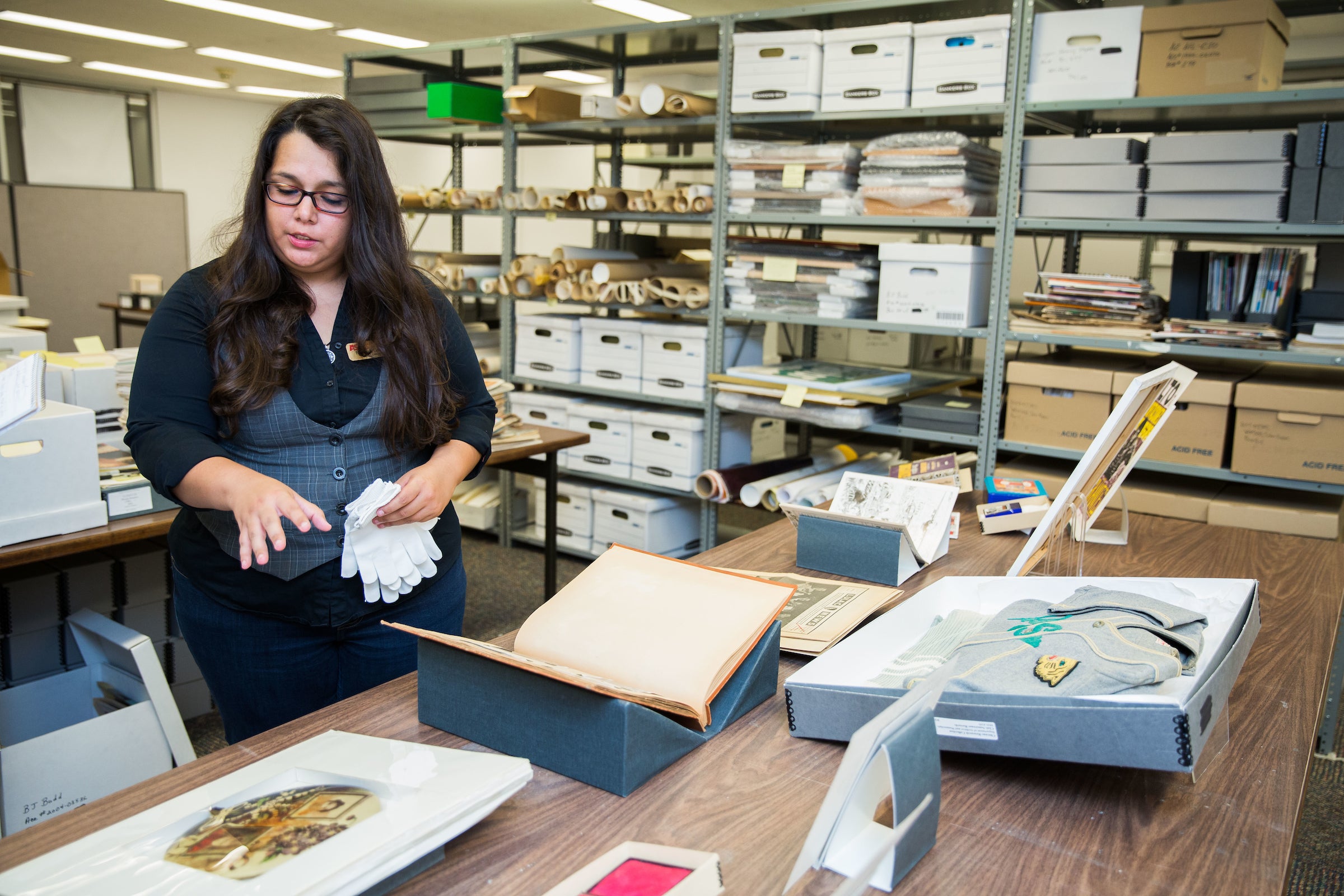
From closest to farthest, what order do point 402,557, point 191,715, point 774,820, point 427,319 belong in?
point 774,820, point 402,557, point 427,319, point 191,715

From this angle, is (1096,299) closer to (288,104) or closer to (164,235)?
(288,104)

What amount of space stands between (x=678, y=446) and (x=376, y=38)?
5932 millimetres

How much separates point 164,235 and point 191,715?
1023cm

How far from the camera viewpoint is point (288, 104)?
1413 mm

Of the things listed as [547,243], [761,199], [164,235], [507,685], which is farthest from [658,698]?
[164,235]

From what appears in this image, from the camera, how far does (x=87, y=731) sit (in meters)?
1.88

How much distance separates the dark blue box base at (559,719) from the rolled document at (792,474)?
2.41 metres

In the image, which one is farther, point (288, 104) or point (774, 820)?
point (288, 104)

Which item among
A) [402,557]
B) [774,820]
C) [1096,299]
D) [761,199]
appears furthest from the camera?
[761,199]

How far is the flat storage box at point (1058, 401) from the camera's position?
2.94 m

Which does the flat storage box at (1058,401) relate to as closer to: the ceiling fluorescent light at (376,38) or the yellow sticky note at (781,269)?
the yellow sticky note at (781,269)

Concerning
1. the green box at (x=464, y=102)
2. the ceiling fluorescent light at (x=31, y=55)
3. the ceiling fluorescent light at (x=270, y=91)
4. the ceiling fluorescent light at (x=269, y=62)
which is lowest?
the green box at (x=464, y=102)

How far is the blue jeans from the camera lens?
1.43m

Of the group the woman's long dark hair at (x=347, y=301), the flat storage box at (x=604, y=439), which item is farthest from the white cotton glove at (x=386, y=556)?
the flat storage box at (x=604, y=439)
